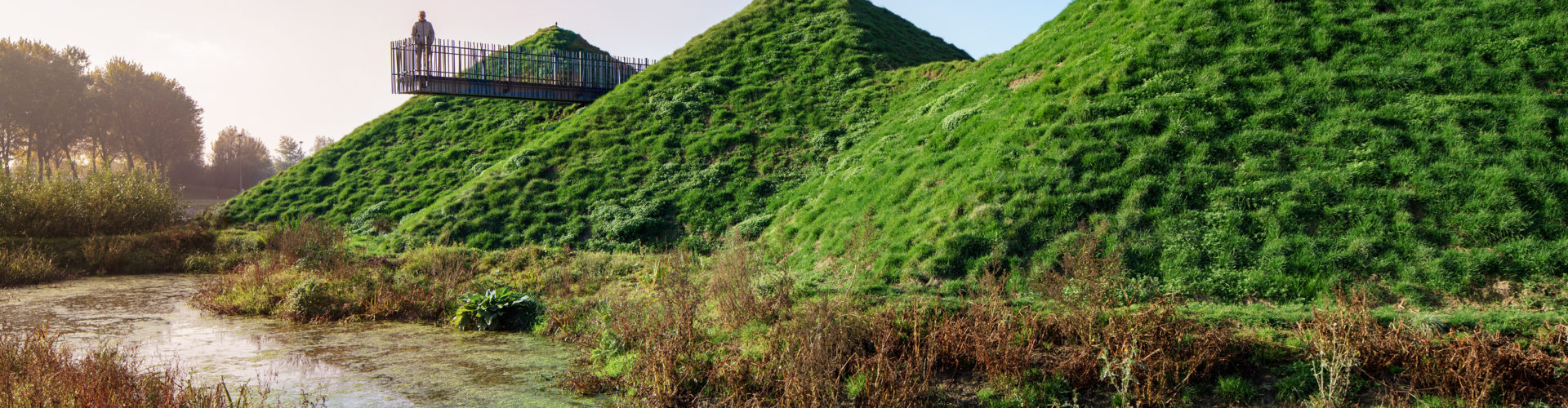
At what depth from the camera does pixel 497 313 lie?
10.7 meters

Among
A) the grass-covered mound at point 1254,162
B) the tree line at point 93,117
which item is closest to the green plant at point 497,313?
the grass-covered mound at point 1254,162

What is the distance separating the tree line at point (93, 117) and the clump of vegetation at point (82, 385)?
126ft

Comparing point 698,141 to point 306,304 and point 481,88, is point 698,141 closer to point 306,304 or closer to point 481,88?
point 481,88

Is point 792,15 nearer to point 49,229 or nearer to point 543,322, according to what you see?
point 543,322

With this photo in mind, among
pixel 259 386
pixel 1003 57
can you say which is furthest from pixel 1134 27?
pixel 259 386

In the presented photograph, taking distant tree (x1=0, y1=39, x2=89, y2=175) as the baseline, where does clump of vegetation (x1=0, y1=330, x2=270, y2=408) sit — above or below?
below

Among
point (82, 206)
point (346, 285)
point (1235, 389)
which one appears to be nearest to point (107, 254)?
point (82, 206)

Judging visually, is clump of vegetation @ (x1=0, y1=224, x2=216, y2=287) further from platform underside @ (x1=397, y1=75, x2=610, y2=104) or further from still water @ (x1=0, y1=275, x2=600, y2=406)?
platform underside @ (x1=397, y1=75, x2=610, y2=104)

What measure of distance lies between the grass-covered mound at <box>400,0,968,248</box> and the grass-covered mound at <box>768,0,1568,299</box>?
9.69 ft

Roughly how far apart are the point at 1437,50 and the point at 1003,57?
26.3 feet

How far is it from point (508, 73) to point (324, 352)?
1741cm

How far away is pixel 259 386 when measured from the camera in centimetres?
720

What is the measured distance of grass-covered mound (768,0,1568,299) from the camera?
29.0ft

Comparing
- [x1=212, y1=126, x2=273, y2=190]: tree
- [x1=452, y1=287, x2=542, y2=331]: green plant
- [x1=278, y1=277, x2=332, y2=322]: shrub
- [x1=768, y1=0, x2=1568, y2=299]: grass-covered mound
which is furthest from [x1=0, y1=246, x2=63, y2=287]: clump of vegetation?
[x1=212, y1=126, x2=273, y2=190]: tree
